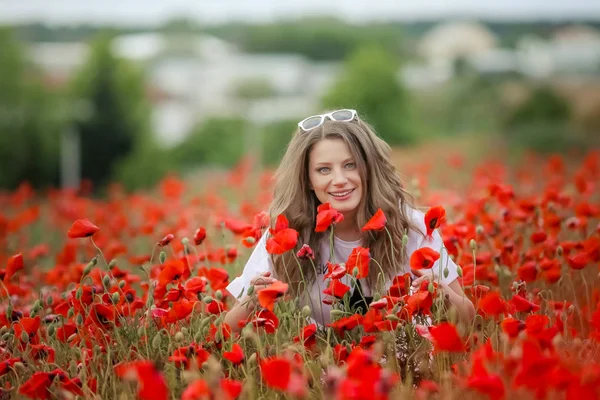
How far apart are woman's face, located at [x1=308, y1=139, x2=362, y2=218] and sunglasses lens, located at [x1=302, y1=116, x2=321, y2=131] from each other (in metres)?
0.07

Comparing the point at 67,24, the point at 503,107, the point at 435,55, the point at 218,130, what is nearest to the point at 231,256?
the point at 503,107

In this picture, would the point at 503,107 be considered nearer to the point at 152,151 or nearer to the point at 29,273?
the point at 152,151

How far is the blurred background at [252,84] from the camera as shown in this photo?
2453 centimetres

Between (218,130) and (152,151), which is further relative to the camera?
(218,130)

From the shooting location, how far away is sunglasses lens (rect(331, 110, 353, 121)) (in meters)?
2.90

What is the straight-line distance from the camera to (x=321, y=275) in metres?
2.88

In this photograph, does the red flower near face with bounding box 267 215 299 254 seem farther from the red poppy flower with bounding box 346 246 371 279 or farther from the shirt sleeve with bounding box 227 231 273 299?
the shirt sleeve with bounding box 227 231 273 299

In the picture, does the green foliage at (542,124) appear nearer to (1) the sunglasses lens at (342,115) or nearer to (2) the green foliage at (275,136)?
(1) the sunglasses lens at (342,115)

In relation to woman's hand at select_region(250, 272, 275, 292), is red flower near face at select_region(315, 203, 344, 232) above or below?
above

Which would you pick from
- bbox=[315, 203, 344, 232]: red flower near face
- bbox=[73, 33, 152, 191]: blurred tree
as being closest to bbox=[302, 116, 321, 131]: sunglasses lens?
bbox=[315, 203, 344, 232]: red flower near face

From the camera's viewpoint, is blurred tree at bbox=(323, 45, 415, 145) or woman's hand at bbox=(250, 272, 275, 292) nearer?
woman's hand at bbox=(250, 272, 275, 292)

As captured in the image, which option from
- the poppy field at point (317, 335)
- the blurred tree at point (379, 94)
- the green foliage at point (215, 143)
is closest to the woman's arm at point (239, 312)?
the poppy field at point (317, 335)

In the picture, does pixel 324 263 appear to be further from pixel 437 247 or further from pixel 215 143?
pixel 215 143

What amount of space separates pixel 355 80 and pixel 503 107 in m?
5.78
